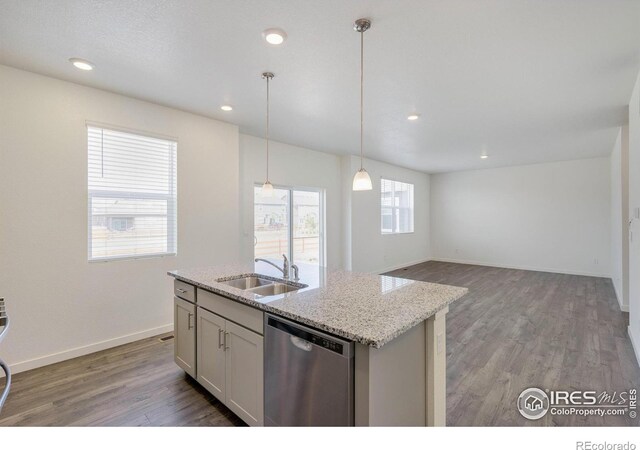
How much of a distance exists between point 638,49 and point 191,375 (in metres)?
4.28

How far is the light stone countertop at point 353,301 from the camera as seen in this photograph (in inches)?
54.4

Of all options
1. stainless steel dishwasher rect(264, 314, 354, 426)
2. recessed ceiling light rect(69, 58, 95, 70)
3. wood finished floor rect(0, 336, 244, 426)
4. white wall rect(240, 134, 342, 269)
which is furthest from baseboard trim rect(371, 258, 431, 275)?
recessed ceiling light rect(69, 58, 95, 70)

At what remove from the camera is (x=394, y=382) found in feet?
4.80

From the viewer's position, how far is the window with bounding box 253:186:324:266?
500 cm

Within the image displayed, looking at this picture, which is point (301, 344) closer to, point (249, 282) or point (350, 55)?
point (249, 282)

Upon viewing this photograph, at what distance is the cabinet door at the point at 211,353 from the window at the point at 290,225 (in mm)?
2452

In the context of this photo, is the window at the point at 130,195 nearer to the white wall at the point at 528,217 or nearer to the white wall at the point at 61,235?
the white wall at the point at 61,235

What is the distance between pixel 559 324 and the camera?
3.79m

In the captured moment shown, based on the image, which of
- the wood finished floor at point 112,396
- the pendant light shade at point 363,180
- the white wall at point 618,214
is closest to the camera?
the wood finished floor at point 112,396

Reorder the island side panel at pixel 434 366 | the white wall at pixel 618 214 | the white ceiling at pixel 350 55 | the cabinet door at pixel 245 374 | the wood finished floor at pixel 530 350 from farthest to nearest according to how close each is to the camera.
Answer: the white wall at pixel 618 214
the wood finished floor at pixel 530 350
the white ceiling at pixel 350 55
the cabinet door at pixel 245 374
the island side panel at pixel 434 366

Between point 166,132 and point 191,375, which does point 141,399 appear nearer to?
point 191,375

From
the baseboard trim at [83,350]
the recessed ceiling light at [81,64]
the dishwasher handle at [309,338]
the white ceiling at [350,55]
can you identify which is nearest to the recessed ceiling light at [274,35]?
the white ceiling at [350,55]

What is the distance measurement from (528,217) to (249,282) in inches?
288

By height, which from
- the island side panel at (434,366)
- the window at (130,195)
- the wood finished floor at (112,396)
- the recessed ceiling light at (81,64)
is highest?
the recessed ceiling light at (81,64)
